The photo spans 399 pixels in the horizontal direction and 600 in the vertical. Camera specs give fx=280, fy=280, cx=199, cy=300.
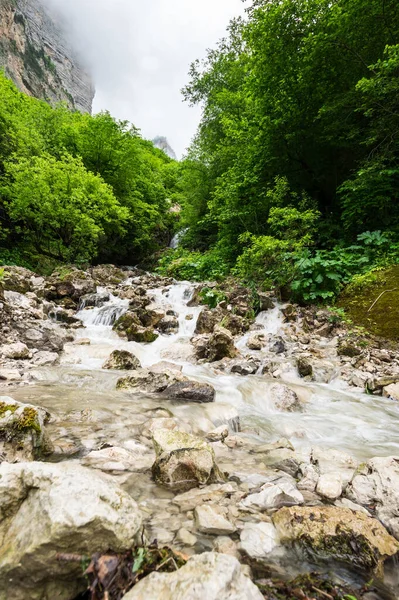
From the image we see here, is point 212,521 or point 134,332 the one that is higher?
point 134,332

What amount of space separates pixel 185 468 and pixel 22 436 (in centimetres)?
120

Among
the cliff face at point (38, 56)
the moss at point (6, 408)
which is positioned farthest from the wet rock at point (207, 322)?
the cliff face at point (38, 56)

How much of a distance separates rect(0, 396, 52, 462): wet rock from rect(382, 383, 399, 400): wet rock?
4.78 meters

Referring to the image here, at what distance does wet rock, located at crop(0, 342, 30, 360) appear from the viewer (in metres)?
4.87

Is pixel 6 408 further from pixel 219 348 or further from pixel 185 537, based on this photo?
pixel 219 348

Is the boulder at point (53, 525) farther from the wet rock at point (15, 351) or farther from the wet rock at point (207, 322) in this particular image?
the wet rock at point (207, 322)

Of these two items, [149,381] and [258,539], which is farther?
[149,381]

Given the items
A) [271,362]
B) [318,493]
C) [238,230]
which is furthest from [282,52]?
[318,493]

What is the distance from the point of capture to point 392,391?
14.6ft

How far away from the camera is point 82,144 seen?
16984mm

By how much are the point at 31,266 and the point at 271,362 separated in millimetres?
12568

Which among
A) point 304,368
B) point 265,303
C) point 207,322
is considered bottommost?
point 304,368

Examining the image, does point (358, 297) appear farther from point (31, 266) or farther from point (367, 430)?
point (31, 266)

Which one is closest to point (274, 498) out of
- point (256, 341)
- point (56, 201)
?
point (256, 341)
